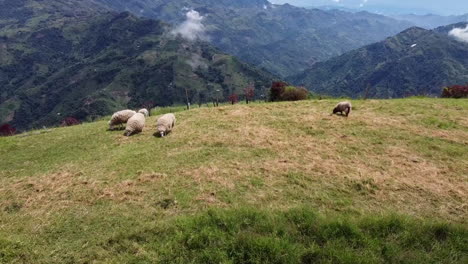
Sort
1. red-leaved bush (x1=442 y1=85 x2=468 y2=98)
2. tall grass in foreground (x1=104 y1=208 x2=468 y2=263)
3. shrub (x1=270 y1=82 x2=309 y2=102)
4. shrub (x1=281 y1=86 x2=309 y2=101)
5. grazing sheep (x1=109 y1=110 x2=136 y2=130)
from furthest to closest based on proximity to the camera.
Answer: shrub (x1=270 y1=82 x2=309 y2=102)
shrub (x1=281 y1=86 x2=309 y2=101)
red-leaved bush (x1=442 y1=85 x2=468 y2=98)
grazing sheep (x1=109 y1=110 x2=136 y2=130)
tall grass in foreground (x1=104 y1=208 x2=468 y2=263)

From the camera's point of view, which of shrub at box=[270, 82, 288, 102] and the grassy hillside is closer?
the grassy hillside

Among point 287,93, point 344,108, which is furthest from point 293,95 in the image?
point 344,108

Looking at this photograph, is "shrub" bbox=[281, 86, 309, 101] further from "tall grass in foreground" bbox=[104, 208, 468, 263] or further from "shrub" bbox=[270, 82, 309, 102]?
"tall grass in foreground" bbox=[104, 208, 468, 263]

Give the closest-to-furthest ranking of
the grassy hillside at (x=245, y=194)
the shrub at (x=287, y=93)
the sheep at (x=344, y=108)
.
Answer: the grassy hillside at (x=245, y=194) → the sheep at (x=344, y=108) → the shrub at (x=287, y=93)

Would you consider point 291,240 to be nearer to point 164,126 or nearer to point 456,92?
point 164,126

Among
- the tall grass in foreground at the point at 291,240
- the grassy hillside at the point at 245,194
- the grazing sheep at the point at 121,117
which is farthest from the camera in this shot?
the grazing sheep at the point at 121,117

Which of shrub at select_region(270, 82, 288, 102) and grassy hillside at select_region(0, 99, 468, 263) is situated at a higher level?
shrub at select_region(270, 82, 288, 102)

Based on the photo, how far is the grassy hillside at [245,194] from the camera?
9562 mm

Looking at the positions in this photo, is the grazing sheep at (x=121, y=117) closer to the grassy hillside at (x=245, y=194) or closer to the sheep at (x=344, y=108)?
the grassy hillside at (x=245, y=194)

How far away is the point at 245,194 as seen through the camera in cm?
1266

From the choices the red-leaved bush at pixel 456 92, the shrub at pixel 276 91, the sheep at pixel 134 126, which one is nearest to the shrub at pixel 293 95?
the shrub at pixel 276 91

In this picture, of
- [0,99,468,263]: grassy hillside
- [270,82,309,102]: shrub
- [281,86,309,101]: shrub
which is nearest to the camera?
[0,99,468,263]: grassy hillside

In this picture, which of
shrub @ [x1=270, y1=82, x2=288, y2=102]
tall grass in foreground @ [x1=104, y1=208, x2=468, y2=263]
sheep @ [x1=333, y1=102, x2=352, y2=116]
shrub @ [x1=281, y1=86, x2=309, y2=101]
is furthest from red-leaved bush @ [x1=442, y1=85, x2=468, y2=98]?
tall grass in foreground @ [x1=104, y1=208, x2=468, y2=263]

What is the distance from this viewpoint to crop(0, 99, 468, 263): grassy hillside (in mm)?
9562
